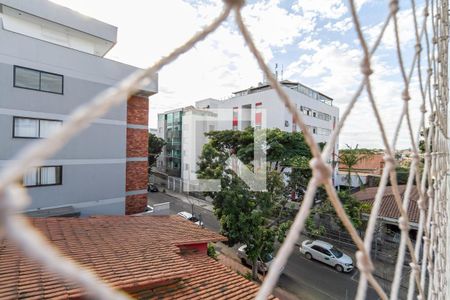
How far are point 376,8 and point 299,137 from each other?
7144 millimetres

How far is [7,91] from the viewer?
4547 millimetres

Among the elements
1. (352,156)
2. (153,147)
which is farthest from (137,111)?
(153,147)

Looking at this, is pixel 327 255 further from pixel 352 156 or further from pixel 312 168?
pixel 312 168

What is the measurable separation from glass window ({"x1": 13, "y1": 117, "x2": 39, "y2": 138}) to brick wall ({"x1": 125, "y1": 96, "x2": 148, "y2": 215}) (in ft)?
6.50

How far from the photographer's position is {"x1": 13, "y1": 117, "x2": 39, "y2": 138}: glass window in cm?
469

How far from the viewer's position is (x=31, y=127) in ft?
15.9

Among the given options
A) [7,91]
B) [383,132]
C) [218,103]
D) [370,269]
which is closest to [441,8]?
[383,132]

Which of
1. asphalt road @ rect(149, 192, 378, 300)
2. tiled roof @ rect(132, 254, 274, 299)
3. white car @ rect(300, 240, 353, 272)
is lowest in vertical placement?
asphalt road @ rect(149, 192, 378, 300)

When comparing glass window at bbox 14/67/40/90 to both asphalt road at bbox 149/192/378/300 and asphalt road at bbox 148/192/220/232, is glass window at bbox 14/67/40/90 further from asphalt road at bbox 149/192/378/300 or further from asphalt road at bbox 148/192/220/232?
asphalt road at bbox 149/192/378/300

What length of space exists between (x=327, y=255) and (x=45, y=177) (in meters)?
6.12

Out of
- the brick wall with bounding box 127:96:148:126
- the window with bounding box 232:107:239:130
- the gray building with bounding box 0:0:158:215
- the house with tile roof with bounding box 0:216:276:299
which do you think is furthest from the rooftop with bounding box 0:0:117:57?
the window with bounding box 232:107:239:130

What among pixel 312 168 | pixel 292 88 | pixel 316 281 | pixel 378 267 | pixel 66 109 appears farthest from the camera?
pixel 292 88

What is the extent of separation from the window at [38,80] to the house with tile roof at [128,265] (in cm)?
249

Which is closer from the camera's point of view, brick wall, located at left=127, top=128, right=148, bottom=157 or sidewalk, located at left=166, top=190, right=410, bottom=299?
sidewalk, located at left=166, top=190, right=410, bottom=299
